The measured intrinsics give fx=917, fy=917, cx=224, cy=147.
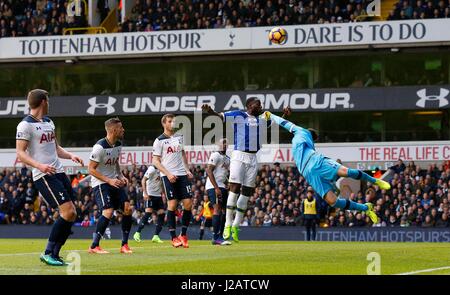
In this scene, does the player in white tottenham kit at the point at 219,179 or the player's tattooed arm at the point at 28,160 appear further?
the player in white tottenham kit at the point at 219,179

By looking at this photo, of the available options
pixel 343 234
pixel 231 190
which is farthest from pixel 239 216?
pixel 343 234

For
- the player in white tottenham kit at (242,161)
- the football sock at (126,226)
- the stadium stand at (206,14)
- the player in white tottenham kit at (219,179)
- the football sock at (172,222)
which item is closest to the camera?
the football sock at (126,226)

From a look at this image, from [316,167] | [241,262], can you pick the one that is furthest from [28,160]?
[316,167]

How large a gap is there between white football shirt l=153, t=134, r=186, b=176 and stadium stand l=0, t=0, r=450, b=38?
72.7 feet

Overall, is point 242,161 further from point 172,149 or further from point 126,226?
point 126,226

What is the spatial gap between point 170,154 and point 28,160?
19.2 feet

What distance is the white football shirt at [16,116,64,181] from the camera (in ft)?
43.3

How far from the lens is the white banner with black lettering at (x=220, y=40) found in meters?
38.1

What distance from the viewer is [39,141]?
13.3 m

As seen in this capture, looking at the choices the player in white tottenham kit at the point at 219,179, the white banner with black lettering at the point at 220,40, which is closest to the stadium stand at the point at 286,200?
the white banner with black lettering at the point at 220,40

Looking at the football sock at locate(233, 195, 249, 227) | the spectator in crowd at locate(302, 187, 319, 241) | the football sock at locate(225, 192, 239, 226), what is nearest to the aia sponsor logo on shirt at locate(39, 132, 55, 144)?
the football sock at locate(225, 192, 239, 226)

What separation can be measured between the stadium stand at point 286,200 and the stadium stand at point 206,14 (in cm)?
666

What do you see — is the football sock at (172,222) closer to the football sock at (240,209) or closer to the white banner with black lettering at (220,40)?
the football sock at (240,209)
